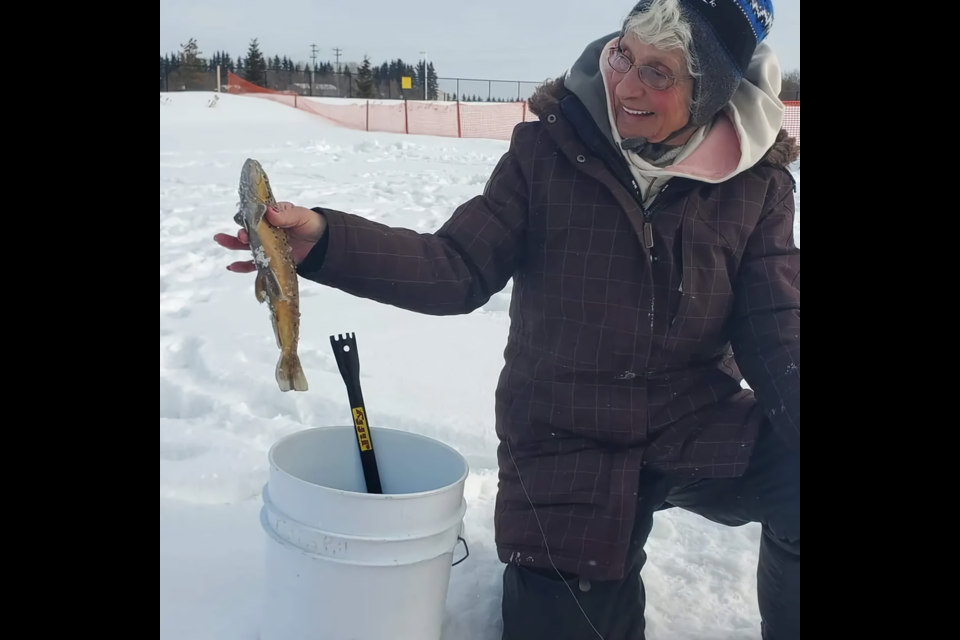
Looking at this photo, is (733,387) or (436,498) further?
(733,387)

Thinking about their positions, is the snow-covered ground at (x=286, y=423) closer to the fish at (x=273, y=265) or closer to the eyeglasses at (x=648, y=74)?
the fish at (x=273, y=265)

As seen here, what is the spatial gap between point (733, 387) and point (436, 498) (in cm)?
70

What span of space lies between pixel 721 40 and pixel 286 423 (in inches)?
58.5

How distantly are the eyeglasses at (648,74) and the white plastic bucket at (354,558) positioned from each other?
2.49 ft

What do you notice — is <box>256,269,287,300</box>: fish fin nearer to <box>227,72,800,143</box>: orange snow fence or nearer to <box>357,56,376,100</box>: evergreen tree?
<box>357,56,376,100</box>: evergreen tree

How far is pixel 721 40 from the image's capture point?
1321 mm

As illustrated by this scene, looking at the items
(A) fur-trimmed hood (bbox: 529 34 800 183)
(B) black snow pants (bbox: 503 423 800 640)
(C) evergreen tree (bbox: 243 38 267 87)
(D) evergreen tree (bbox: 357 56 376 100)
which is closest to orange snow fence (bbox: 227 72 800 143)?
(C) evergreen tree (bbox: 243 38 267 87)

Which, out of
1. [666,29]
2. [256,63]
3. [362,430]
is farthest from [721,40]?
[256,63]

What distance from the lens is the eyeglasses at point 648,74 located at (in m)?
1.35

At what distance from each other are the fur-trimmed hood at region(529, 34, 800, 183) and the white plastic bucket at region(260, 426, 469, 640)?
2.24 feet

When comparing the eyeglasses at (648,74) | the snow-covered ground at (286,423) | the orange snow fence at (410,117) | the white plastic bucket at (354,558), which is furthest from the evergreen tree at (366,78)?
the orange snow fence at (410,117)
